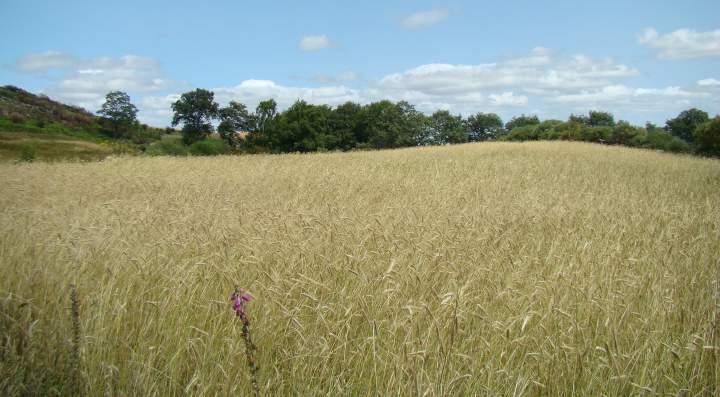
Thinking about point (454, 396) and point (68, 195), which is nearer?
point (454, 396)

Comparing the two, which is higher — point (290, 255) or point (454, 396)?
point (290, 255)

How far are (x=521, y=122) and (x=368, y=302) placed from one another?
4233 inches

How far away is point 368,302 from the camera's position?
3.11 m

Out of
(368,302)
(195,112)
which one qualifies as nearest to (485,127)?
(195,112)

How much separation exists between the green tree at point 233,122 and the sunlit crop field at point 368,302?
5488 cm

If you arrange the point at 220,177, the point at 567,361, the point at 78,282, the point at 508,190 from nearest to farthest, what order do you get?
the point at 567,361, the point at 78,282, the point at 508,190, the point at 220,177

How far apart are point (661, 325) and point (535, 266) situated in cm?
118

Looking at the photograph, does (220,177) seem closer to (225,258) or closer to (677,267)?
(225,258)

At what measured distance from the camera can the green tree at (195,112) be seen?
55.2 meters

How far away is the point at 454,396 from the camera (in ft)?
7.11

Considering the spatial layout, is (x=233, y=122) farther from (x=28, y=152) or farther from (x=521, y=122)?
(x=521, y=122)

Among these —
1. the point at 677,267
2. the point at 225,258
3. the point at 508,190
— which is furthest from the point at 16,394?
the point at 508,190

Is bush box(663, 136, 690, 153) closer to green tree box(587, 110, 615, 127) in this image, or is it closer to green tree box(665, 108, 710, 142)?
green tree box(665, 108, 710, 142)

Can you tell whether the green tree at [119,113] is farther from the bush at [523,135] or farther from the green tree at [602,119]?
the green tree at [602,119]
